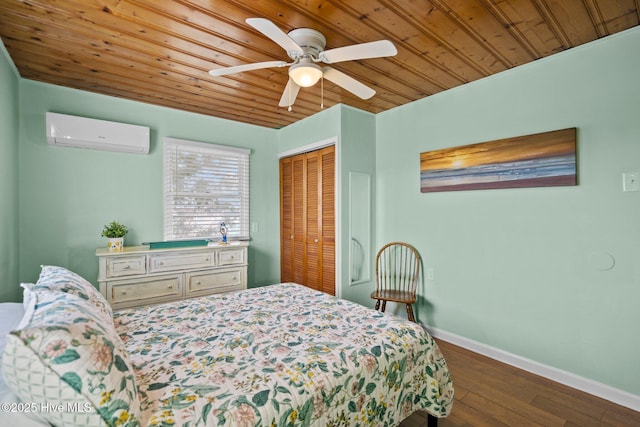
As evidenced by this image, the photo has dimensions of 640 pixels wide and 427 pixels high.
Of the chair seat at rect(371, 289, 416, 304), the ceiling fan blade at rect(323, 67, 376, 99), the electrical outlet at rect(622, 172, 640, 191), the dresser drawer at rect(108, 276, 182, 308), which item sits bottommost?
the chair seat at rect(371, 289, 416, 304)

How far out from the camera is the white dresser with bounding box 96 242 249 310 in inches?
109

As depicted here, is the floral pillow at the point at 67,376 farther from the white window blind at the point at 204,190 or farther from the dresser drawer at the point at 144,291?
the white window blind at the point at 204,190

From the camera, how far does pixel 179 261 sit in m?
3.09

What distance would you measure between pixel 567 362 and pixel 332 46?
282 cm

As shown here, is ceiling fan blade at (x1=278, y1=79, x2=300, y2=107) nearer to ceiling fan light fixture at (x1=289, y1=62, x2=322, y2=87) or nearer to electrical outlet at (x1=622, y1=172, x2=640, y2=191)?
ceiling fan light fixture at (x1=289, y1=62, x2=322, y2=87)

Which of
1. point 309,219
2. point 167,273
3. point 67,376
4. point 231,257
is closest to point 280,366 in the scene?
point 67,376

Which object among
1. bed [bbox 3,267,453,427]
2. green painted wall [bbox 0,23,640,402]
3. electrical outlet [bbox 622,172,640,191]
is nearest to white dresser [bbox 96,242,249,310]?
green painted wall [bbox 0,23,640,402]

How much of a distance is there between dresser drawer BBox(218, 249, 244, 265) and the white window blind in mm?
429

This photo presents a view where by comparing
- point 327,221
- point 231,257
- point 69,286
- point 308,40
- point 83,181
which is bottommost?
point 231,257

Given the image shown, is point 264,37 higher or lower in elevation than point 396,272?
higher

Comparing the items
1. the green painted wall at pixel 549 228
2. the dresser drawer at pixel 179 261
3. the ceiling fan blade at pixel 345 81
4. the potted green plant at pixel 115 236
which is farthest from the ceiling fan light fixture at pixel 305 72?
the potted green plant at pixel 115 236

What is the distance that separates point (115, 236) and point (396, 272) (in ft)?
9.33

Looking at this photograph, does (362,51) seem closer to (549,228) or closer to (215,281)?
(549,228)

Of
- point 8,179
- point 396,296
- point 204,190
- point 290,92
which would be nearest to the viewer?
point 290,92
